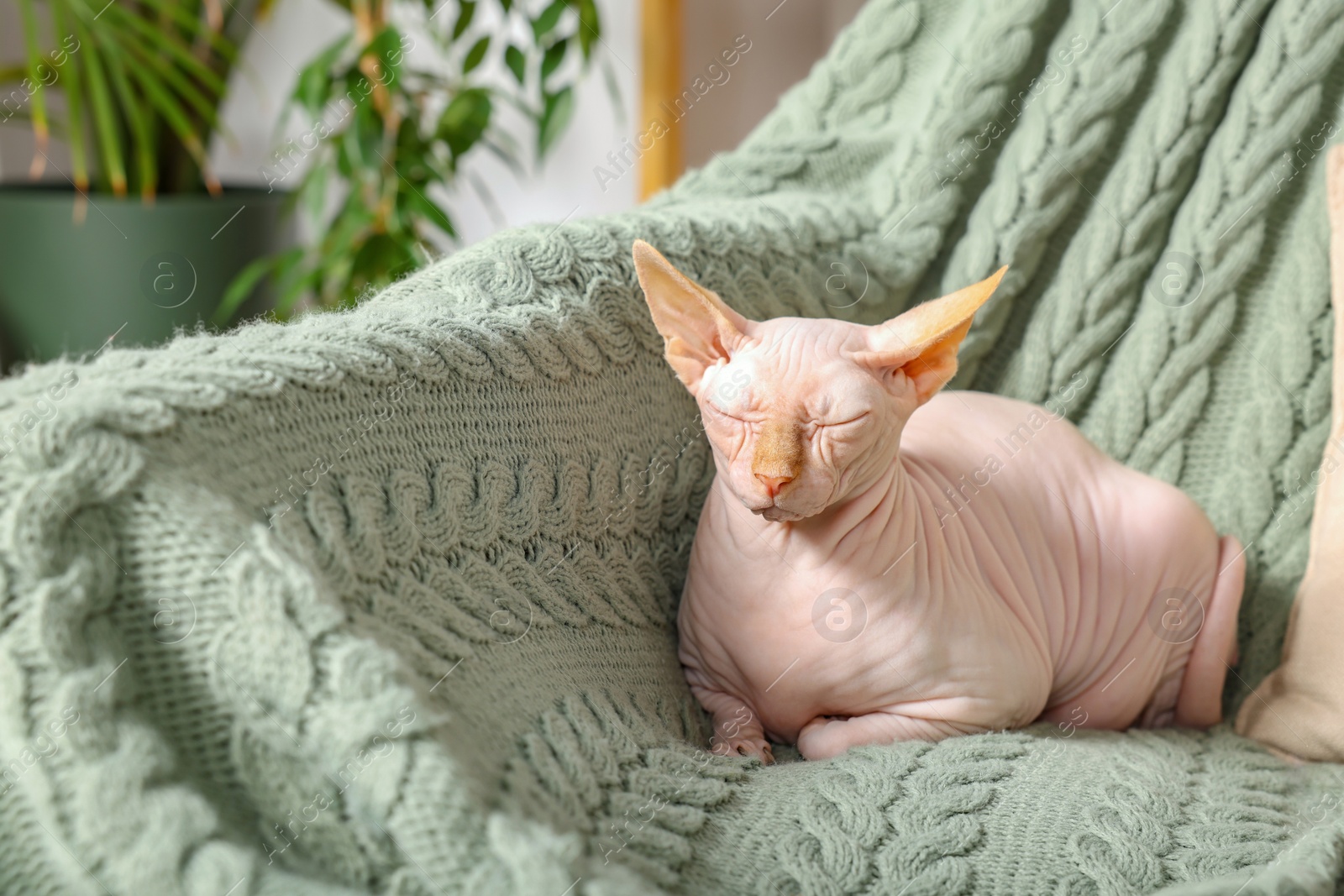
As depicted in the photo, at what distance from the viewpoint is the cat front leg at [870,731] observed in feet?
2.98

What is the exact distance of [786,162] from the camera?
53.0 inches

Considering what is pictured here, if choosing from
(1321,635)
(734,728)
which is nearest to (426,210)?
(734,728)

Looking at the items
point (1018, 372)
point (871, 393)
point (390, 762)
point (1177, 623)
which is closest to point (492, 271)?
point (871, 393)

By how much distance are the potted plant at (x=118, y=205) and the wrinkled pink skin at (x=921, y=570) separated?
1375 millimetres

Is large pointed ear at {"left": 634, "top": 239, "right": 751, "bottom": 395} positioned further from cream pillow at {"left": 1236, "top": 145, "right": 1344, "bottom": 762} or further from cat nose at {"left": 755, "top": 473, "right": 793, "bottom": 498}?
cream pillow at {"left": 1236, "top": 145, "right": 1344, "bottom": 762}

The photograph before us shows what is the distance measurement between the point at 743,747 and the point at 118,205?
5.27 ft

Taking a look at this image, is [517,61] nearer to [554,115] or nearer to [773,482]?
[554,115]

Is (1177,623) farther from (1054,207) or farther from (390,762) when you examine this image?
(390,762)

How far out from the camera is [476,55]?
72.4 inches

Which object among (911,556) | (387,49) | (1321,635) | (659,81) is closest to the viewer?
(911,556)

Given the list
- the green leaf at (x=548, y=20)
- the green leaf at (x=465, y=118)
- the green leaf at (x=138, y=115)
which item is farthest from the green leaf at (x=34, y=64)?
the green leaf at (x=548, y=20)

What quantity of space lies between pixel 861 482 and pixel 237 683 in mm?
467

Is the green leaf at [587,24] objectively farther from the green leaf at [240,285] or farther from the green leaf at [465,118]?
the green leaf at [240,285]

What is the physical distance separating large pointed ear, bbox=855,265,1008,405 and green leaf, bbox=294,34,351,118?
133 cm
